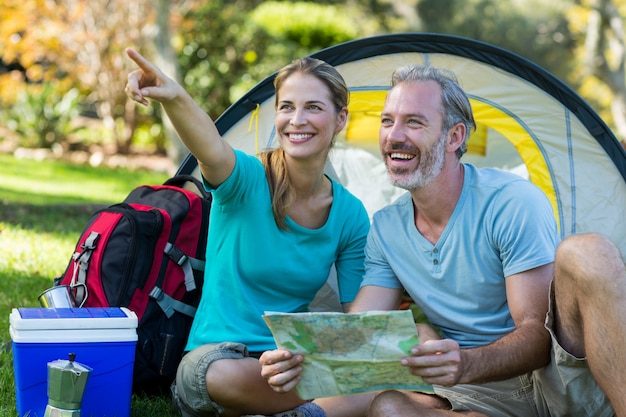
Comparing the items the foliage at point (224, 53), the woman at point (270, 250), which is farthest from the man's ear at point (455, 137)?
the foliage at point (224, 53)

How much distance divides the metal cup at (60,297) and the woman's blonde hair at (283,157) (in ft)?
2.33

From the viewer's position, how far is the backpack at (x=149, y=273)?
9.49 feet

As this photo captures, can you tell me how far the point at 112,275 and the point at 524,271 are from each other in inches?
53.5

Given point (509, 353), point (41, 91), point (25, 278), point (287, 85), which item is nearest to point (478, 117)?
point (287, 85)

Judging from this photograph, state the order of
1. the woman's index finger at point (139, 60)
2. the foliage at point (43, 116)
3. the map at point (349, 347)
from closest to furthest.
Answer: the map at point (349, 347) < the woman's index finger at point (139, 60) < the foliage at point (43, 116)

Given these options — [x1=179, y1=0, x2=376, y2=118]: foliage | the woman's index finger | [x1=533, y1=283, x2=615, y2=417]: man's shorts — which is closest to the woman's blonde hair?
the woman's index finger

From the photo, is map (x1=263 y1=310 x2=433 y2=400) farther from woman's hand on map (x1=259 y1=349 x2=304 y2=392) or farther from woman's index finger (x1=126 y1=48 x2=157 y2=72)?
woman's index finger (x1=126 y1=48 x2=157 y2=72)

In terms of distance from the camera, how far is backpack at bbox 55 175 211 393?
289 cm

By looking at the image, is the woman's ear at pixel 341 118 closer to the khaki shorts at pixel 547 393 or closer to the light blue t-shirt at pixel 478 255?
the light blue t-shirt at pixel 478 255

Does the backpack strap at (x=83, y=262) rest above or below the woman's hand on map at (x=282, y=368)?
above

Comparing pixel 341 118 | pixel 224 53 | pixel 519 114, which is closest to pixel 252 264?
pixel 341 118

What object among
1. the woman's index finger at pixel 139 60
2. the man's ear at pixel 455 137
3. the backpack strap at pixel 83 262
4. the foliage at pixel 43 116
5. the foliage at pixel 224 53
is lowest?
the backpack strap at pixel 83 262

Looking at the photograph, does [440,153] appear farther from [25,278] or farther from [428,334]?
[25,278]

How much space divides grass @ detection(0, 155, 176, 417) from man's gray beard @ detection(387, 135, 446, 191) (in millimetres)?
1075
